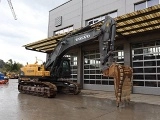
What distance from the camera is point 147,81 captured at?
51.7 feet

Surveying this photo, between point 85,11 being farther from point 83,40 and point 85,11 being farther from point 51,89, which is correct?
point 51,89

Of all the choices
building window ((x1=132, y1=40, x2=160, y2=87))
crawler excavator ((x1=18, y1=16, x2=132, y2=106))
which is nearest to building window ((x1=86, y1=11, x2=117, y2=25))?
building window ((x1=132, y1=40, x2=160, y2=87))

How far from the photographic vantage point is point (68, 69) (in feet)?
49.3

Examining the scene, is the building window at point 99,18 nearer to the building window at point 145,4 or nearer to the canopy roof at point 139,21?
the building window at point 145,4

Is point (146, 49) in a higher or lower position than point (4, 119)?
higher

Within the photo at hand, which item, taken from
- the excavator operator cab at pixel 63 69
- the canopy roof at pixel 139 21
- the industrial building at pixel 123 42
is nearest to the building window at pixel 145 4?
the industrial building at pixel 123 42

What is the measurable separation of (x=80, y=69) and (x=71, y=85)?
6.23 meters

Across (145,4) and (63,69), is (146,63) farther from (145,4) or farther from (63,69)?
(63,69)

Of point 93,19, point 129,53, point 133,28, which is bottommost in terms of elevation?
point 129,53

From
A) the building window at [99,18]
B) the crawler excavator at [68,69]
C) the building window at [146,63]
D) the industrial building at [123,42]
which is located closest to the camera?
the crawler excavator at [68,69]

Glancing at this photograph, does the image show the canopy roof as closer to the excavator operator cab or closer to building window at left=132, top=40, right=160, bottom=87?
building window at left=132, top=40, right=160, bottom=87

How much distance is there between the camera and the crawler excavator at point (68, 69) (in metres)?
9.62

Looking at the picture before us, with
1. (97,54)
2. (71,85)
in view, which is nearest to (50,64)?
(71,85)

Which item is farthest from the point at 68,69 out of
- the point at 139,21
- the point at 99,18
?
the point at 99,18
